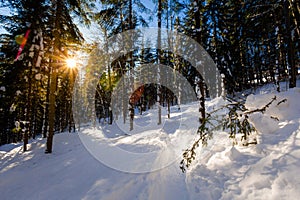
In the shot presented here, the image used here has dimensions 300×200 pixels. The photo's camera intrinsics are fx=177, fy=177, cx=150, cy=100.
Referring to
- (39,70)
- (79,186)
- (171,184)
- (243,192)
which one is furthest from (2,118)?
(243,192)

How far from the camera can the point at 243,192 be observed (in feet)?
9.01

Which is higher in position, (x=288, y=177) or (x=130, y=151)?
(x=288, y=177)

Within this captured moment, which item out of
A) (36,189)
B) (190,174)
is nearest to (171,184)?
(190,174)

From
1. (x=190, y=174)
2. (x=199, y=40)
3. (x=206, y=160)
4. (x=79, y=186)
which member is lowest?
(x=79, y=186)

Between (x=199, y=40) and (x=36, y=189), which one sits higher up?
(x=199, y=40)

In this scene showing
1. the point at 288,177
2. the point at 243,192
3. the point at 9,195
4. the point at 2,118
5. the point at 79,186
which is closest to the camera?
the point at 288,177

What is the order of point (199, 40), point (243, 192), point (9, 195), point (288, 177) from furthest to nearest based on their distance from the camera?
point (199, 40)
point (9, 195)
point (243, 192)
point (288, 177)

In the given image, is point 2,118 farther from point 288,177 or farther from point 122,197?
point 288,177

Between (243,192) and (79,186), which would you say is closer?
(243,192)

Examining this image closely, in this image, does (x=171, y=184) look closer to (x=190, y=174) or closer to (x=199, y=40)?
(x=190, y=174)

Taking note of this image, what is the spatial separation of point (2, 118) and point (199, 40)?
29682 mm

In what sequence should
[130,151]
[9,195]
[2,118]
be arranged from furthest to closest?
[2,118], [130,151], [9,195]

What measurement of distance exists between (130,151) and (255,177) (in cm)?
503

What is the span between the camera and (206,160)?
14.4ft
